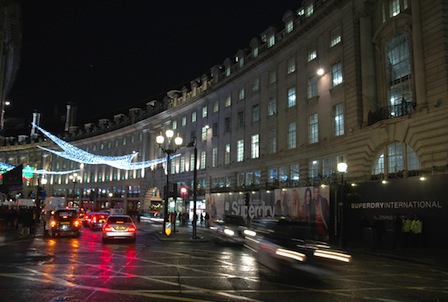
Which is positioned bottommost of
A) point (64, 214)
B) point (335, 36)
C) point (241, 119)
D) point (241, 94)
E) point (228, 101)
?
point (64, 214)

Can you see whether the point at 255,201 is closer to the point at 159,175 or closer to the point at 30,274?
the point at 30,274

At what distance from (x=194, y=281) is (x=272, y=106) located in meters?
32.5

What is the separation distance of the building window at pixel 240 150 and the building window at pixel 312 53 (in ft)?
46.2

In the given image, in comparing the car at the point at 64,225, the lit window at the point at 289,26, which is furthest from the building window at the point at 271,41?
the car at the point at 64,225

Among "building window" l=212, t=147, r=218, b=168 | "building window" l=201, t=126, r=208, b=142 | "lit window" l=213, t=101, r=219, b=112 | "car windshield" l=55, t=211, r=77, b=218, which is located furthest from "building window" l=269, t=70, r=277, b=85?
"car windshield" l=55, t=211, r=77, b=218

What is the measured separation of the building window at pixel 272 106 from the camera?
41791 millimetres

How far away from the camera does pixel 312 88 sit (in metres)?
36.1

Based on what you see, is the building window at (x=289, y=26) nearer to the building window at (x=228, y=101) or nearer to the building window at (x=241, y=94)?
the building window at (x=241, y=94)

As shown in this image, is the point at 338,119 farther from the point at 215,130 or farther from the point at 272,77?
the point at 215,130

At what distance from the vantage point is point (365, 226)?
79.4 ft

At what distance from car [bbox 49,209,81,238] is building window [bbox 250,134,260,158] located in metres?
21.1

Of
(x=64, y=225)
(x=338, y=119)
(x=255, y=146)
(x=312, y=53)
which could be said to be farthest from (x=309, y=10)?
(x=64, y=225)

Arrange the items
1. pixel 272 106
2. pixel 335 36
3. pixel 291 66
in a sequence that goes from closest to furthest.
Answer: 1. pixel 335 36
2. pixel 291 66
3. pixel 272 106

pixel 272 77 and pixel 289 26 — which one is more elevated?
pixel 289 26
